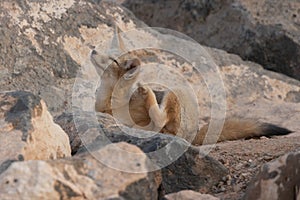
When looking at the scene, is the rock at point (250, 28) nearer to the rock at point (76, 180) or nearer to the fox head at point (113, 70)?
the fox head at point (113, 70)

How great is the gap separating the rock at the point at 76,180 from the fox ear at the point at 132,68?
253 centimetres

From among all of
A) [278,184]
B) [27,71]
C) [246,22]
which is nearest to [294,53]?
[246,22]

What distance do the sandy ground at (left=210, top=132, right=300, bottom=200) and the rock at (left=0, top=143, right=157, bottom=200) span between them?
41.5 inches

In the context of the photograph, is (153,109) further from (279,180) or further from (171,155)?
(279,180)

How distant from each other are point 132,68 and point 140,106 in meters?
0.58

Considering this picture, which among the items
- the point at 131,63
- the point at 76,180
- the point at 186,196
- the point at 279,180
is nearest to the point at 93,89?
the point at 131,63

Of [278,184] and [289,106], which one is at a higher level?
[278,184]

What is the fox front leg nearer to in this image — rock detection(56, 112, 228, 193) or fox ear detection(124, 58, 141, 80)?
fox ear detection(124, 58, 141, 80)

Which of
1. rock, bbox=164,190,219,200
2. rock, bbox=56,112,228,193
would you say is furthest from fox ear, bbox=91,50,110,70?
rock, bbox=164,190,219,200

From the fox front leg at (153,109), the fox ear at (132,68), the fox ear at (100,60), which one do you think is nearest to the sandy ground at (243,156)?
the fox front leg at (153,109)

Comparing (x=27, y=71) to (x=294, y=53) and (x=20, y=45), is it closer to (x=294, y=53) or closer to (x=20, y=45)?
(x=20, y=45)

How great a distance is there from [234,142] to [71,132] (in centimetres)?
173

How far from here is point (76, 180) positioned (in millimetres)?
3762

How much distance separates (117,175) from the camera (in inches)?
151
